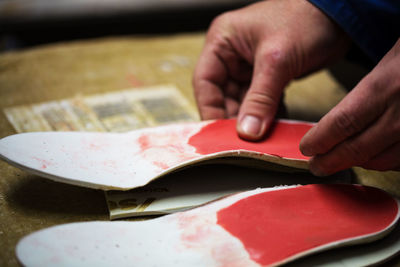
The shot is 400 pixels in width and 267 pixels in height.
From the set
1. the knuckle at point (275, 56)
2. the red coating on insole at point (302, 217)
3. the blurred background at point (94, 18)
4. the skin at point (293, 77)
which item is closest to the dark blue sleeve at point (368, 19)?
the skin at point (293, 77)

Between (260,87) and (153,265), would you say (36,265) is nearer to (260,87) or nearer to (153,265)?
(153,265)

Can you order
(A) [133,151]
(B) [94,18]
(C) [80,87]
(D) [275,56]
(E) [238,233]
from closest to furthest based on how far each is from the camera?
(E) [238,233]
(A) [133,151]
(D) [275,56]
(C) [80,87]
(B) [94,18]

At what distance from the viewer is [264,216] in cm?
71

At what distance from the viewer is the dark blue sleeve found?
100 centimetres

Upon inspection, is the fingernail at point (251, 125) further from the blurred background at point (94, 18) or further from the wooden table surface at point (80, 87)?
the blurred background at point (94, 18)

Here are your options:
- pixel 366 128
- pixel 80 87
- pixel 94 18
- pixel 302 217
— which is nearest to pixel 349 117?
pixel 366 128

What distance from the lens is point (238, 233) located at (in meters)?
0.68

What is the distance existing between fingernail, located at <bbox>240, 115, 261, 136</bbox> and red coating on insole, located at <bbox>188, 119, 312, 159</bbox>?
0.02 m

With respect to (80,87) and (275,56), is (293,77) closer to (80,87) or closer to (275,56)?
(275,56)

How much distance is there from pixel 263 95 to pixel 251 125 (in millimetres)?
91

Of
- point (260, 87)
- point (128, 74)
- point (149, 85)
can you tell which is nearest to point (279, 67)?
point (260, 87)

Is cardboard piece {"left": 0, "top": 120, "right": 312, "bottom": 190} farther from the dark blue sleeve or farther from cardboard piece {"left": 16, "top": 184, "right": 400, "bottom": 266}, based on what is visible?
the dark blue sleeve

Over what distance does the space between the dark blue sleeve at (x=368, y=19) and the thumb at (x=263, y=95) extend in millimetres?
190

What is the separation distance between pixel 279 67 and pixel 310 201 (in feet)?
1.22
